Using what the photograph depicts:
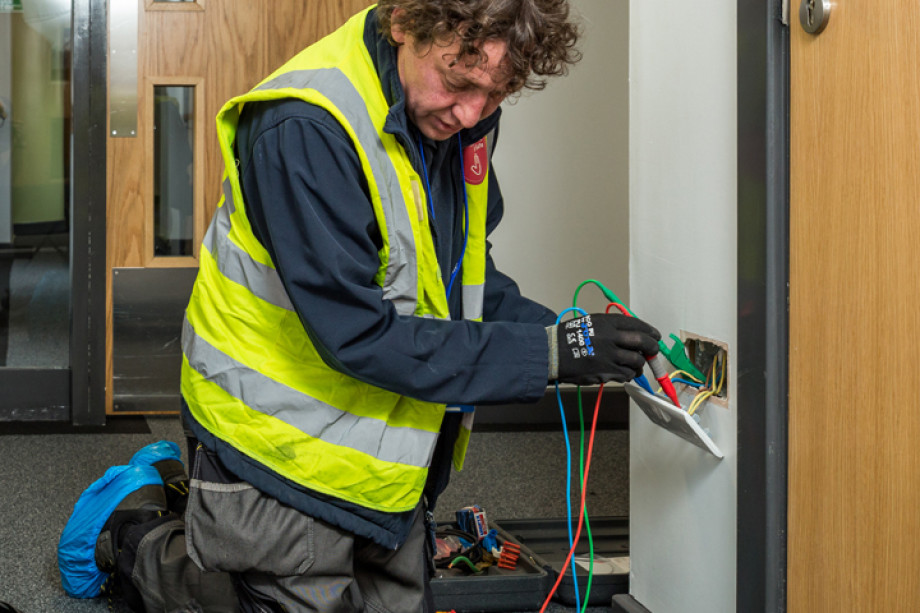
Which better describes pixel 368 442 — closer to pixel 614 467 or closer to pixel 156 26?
pixel 614 467

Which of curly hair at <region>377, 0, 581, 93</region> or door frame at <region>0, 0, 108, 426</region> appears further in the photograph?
door frame at <region>0, 0, 108, 426</region>

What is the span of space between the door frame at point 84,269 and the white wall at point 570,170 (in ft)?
4.30

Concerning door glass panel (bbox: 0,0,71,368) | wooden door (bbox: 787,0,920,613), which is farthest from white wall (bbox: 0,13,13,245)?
wooden door (bbox: 787,0,920,613)

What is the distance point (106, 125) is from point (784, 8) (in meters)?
2.37

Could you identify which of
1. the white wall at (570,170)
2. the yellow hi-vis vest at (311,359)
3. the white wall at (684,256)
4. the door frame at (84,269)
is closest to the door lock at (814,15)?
the white wall at (684,256)

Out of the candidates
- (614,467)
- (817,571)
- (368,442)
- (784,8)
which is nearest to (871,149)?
(784,8)

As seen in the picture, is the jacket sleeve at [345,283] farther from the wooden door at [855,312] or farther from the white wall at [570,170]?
the white wall at [570,170]

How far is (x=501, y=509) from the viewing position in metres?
2.42

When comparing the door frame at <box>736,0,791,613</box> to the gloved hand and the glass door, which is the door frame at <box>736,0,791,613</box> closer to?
the gloved hand

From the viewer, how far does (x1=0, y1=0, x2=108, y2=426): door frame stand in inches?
115

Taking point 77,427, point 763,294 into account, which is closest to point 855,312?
point 763,294

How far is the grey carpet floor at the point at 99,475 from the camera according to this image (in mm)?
1898

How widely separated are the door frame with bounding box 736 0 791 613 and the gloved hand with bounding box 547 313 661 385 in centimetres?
15

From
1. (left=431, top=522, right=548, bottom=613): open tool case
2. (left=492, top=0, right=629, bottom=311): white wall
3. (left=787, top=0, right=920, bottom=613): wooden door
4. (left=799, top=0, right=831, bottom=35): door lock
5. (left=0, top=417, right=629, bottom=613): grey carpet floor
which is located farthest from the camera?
(left=492, top=0, right=629, bottom=311): white wall
